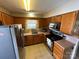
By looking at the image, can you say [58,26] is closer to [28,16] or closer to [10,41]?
[10,41]

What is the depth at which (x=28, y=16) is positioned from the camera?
14.5 ft

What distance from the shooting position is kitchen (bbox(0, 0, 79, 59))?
5.91ft

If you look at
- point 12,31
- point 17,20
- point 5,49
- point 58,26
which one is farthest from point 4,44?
point 17,20

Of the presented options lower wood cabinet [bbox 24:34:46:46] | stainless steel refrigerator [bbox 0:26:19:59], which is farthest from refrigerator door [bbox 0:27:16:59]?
lower wood cabinet [bbox 24:34:46:46]

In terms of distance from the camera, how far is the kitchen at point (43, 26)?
70.9 inches

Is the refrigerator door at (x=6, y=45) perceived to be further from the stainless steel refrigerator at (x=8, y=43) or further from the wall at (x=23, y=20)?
the wall at (x=23, y=20)

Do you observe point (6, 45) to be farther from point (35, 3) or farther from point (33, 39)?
point (33, 39)

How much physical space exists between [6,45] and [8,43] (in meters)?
0.05

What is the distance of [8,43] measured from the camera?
909mm

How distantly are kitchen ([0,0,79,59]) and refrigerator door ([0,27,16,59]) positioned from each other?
0.05m

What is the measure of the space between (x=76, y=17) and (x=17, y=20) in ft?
11.8

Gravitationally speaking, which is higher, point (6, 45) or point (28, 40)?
point (6, 45)

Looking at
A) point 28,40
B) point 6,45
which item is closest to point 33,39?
point 28,40

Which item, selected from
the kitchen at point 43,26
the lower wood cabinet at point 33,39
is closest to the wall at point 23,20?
the kitchen at point 43,26
